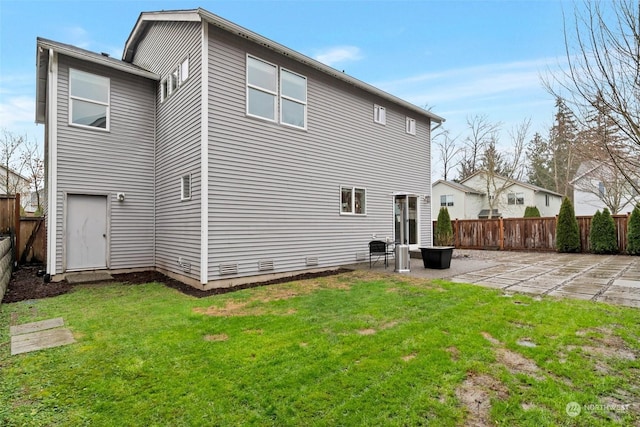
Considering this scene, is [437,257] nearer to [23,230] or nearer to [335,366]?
[335,366]

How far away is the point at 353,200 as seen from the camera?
395 inches

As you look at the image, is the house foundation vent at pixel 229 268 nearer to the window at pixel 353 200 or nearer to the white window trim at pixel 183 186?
the white window trim at pixel 183 186

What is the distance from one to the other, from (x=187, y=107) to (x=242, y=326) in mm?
5492

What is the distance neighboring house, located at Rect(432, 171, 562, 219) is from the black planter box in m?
19.8

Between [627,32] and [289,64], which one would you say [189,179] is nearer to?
[289,64]

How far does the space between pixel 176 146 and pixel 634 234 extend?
52.8 feet

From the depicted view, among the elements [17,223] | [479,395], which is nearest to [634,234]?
[479,395]

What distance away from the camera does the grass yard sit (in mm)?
2424

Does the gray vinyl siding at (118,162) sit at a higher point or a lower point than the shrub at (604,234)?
higher

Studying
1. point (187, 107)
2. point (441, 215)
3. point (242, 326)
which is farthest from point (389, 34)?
point (242, 326)

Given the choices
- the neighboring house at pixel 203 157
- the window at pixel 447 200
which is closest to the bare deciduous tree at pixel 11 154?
the neighboring house at pixel 203 157

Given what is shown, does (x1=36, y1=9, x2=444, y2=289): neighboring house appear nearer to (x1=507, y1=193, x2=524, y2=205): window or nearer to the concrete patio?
the concrete patio

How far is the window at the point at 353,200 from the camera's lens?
974 centimetres

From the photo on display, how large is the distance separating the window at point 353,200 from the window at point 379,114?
2.58 meters
